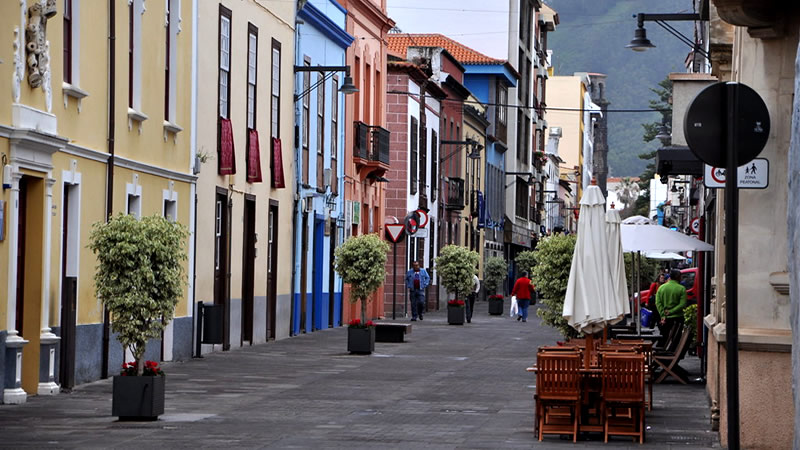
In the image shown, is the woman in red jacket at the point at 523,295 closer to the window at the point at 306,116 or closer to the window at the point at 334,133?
the window at the point at 334,133

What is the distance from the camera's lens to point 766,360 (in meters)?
12.8

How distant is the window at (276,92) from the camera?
33125 millimetres

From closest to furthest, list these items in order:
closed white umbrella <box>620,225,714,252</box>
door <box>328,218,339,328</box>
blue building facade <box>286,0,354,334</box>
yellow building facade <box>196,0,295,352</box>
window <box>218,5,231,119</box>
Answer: closed white umbrella <box>620,225,714,252</box> < yellow building facade <box>196,0,295,352</box> < window <box>218,5,231,119</box> < blue building facade <box>286,0,354,334</box> < door <box>328,218,339,328</box>

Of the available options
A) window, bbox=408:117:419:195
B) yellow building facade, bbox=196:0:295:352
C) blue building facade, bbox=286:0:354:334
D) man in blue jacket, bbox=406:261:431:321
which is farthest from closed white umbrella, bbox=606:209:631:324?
window, bbox=408:117:419:195

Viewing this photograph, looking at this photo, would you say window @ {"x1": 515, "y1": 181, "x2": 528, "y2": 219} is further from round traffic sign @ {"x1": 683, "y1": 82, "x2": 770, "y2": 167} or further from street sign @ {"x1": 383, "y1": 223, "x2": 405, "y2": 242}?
round traffic sign @ {"x1": 683, "y1": 82, "x2": 770, "y2": 167}

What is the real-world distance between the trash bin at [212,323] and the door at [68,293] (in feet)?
18.4

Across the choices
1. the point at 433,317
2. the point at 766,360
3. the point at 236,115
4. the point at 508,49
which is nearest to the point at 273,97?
the point at 236,115

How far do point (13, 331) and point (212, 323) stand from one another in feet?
27.4

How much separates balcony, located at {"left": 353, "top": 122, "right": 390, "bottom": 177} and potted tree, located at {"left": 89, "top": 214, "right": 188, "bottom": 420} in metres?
25.5

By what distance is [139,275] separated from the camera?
16203 mm

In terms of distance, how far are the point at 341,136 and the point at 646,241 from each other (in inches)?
681

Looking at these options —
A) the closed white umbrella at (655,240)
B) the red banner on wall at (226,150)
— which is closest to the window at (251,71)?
the red banner on wall at (226,150)

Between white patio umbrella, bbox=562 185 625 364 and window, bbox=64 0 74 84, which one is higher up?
window, bbox=64 0 74 84

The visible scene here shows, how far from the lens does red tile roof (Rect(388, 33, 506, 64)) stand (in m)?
64.4
